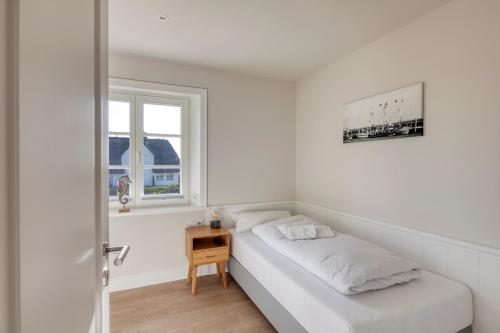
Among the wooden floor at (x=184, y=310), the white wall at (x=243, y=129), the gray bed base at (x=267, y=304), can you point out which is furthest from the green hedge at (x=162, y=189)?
the gray bed base at (x=267, y=304)

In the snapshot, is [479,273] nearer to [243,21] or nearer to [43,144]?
[43,144]

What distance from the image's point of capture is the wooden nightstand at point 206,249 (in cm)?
262

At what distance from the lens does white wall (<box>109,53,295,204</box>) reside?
2967 mm

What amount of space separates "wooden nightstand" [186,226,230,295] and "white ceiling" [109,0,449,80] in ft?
6.34

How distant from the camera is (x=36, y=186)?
0.41m

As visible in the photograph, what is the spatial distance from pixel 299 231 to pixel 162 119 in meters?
2.16

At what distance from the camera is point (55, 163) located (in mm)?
495

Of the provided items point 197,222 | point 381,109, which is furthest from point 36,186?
point 197,222

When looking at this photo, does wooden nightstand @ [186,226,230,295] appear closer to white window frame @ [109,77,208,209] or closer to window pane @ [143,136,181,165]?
white window frame @ [109,77,208,209]

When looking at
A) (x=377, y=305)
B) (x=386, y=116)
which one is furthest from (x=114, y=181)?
(x=386, y=116)

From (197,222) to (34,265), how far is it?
2690 millimetres

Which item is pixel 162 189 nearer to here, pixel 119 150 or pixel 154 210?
pixel 154 210

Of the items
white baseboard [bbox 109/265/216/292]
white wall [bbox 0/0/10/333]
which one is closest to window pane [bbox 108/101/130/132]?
white baseboard [bbox 109/265/216/292]

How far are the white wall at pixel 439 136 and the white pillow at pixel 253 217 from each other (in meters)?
0.82
